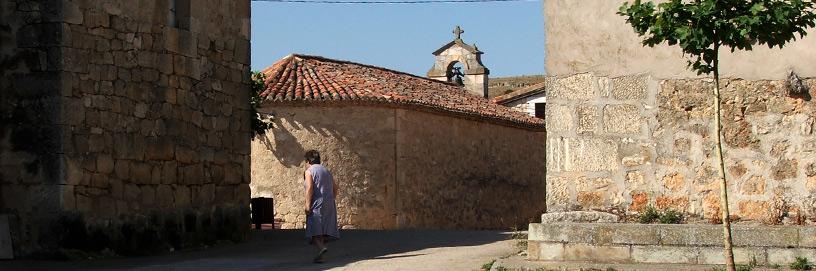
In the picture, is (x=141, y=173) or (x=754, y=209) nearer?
Result: (x=754, y=209)

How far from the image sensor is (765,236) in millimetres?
9797

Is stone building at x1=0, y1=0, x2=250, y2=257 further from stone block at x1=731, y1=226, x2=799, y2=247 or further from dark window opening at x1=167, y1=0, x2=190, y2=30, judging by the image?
stone block at x1=731, y1=226, x2=799, y2=247

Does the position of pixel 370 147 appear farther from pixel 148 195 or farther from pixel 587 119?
pixel 587 119

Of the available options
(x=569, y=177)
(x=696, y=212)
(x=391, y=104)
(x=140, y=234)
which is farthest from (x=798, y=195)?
(x=391, y=104)

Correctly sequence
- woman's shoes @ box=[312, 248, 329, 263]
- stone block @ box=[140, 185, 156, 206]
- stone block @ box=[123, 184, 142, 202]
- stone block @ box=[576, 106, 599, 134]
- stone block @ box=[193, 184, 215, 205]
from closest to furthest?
1. stone block @ box=[576, 106, 599, 134]
2. woman's shoes @ box=[312, 248, 329, 263]
3. stone block @ box=[123, 184, 142, 202]
4. stone block @ box=[140, 185, 156, 206]
5. stone block @ box=[193, 184, 215, 205]

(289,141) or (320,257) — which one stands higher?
(289,141)

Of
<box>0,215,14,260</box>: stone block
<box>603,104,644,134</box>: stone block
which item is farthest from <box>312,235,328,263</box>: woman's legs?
<box>603,104,644,134</box>: stone block

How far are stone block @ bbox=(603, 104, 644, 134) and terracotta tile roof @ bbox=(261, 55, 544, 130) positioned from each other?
16.1 meters

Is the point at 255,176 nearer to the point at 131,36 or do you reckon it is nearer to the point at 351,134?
the point at 351,134

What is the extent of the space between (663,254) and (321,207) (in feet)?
12.8

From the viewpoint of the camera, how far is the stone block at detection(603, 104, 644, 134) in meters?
10.4

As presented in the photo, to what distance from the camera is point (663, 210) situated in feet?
34.1

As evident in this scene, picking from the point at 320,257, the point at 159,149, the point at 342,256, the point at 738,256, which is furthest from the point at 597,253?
the point at 159,149

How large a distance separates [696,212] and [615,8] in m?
1.81
